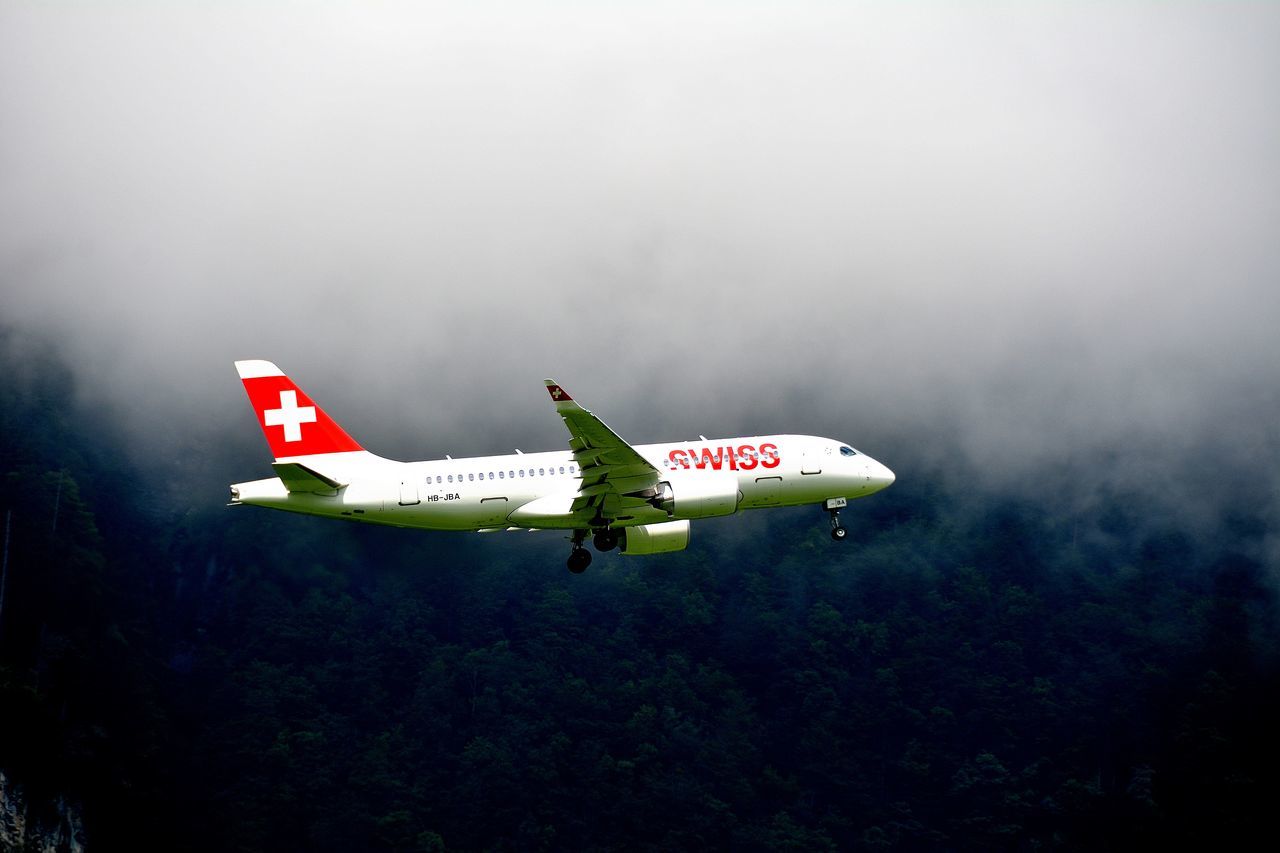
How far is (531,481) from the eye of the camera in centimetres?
6475

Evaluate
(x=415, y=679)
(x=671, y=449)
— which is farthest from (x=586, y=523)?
(x=415, y=679)

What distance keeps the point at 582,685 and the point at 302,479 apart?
8400 cm

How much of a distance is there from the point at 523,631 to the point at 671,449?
3146 inches

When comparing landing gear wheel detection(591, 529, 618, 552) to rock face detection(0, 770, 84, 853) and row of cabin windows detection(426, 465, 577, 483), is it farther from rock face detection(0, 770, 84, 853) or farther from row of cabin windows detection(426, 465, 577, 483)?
rock face detection(0, 770, 84, 853)

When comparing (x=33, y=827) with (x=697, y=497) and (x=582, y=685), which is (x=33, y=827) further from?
(x=697, y=497)

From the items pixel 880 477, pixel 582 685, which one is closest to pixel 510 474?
pixel 880 477

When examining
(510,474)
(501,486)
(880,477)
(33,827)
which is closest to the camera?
(501,486)

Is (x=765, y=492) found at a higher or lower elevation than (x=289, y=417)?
lower

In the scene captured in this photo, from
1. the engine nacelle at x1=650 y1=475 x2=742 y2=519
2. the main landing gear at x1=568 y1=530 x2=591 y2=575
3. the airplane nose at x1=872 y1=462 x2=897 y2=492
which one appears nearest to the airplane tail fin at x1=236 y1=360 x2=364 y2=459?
the main landing gear at x1=568 y1=530 x2=591 y2=575

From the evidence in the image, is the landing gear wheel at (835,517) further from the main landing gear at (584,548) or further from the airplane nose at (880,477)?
the main landing gear at (584,548)

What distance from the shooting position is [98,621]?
13412 cm

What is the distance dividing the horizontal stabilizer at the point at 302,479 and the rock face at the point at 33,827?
66784 mm

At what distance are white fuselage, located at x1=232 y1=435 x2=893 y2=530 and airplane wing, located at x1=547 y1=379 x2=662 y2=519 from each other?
0.68m

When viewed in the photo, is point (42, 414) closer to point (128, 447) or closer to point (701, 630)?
point (128, 447)
